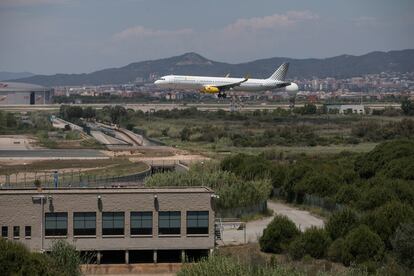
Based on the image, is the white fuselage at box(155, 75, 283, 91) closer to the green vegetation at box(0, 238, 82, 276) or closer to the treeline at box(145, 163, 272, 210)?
the treeline at box(145, 163, 272, 210)

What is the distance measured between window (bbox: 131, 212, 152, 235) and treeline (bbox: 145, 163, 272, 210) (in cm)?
1247

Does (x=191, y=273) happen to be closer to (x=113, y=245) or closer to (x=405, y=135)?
(x=113, y=245)

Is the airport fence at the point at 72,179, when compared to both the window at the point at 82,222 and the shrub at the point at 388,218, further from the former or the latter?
the shrub at the point at 388,218

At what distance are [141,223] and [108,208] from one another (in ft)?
4.55

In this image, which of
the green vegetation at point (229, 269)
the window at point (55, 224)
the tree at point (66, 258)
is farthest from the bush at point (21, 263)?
the window at point (55, 224)

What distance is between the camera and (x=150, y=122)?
149 meters

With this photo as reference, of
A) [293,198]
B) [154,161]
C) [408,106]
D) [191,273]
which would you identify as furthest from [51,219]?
[408,106]

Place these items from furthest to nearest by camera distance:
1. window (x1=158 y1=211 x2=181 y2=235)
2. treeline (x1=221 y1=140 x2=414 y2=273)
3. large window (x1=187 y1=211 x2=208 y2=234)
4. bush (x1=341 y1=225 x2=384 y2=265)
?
large window (x1=187 y1=211 x2=208 y2=234)
window (x1=158 y1=211 x2=181 y2=235)
treeline (x1=221 y1=140 x2=414 y2=273)
bush (x1=341 y1=225 x2=384 y2=265)

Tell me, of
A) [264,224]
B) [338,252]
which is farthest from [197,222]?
[264,224]

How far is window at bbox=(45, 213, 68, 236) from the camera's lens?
40031 mm

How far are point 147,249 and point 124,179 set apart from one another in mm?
24796

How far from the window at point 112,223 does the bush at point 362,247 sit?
27.0 feet

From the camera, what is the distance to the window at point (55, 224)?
131ft

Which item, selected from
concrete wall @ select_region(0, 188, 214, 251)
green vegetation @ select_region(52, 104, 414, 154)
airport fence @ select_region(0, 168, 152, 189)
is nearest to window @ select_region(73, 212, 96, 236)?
concrete wall @ select_region(0, 188, 214, 251)
